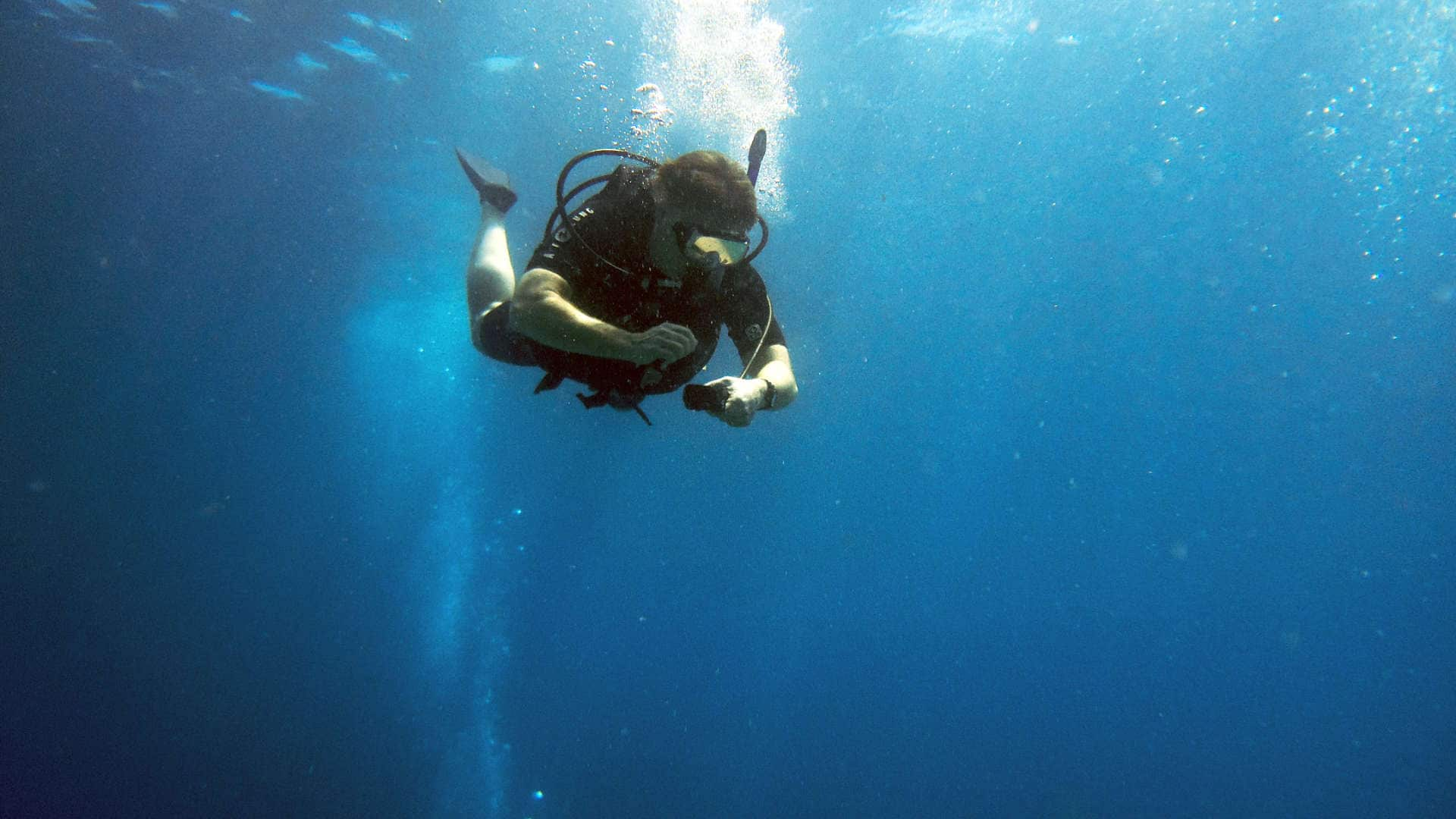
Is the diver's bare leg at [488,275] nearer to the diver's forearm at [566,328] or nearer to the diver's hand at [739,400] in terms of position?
the diver's forearm at [566,328]

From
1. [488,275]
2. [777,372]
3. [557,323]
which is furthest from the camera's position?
[488,275]

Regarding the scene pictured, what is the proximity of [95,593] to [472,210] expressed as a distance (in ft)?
58.3

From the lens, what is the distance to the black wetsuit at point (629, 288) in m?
2.81

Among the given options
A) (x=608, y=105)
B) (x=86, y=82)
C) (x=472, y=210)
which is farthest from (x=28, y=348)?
(x=608, y=105)

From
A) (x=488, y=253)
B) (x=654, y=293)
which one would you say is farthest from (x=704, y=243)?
(x=488, y=253)

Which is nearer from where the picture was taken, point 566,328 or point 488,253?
point 566,328

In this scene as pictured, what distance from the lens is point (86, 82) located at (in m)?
14.5

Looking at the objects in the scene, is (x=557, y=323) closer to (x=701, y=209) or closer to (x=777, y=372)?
(x=701, y=209)

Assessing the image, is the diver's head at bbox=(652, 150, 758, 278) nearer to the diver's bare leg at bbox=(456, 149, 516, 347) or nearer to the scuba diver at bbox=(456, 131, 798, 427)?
the scuba diver at bbox=(456, 131, 798, 427)

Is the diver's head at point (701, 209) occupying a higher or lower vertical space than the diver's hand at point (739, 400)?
higher

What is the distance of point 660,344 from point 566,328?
1.25 feet

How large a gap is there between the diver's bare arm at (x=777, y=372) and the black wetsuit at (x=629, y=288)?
0.07 meters

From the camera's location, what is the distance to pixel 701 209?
2.58 metres

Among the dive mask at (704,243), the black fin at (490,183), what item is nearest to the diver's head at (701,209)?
the dive mask at (704,243)
